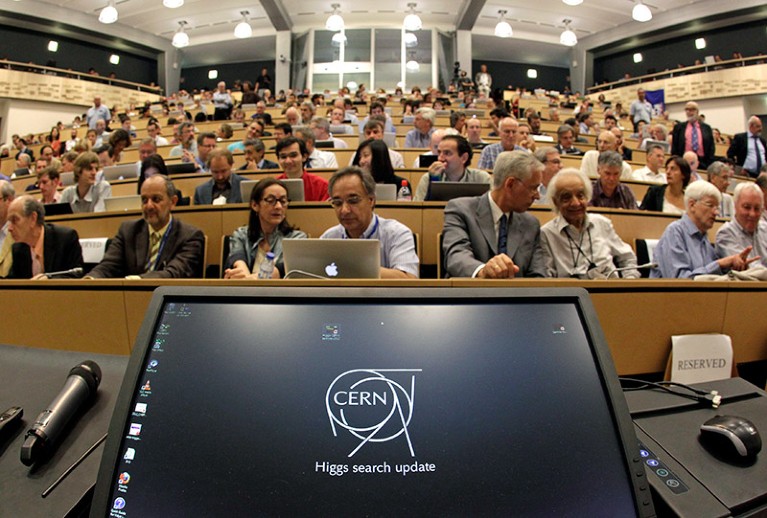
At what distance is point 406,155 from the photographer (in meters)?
4.58

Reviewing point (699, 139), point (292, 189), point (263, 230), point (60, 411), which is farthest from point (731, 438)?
point (699, 139)

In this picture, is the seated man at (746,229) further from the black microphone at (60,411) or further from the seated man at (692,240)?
the black microphone at (60,411)

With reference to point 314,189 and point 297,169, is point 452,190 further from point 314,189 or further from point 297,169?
point 297,169

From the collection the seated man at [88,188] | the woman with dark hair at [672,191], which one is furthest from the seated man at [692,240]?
the seated man at [88,188]

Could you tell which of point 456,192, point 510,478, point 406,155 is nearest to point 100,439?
point 510,478

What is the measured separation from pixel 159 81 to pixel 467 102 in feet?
36.4

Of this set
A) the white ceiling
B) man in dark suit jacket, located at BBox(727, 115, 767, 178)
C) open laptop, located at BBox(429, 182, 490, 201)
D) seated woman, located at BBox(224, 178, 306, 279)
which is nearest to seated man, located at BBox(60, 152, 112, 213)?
seated woman, located at BBox(224, 178, 306, 279)

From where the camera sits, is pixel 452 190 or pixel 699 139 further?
pixel 699 139

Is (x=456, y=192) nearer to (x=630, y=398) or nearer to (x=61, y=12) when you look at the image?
(x=630, y=398)

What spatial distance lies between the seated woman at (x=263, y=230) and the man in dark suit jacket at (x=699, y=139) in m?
6.05

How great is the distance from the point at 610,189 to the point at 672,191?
66cm

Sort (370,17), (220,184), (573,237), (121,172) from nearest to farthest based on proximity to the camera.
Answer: (573,237), (220,184), (121,172), (370,17)

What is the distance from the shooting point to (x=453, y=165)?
2.83 m

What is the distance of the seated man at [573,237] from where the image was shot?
1837 mm
